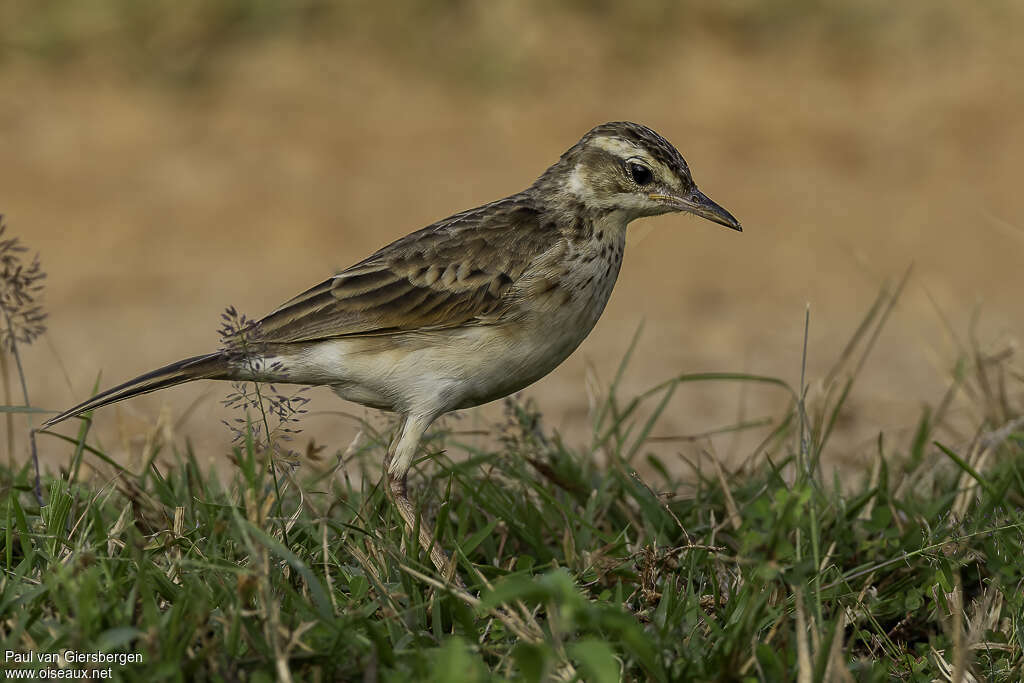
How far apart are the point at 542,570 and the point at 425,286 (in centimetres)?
110

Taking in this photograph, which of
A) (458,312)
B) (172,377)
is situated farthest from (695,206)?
(172,377)

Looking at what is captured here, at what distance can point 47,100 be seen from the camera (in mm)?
13742

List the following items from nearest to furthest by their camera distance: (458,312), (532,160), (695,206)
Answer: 1. (458,312)
2. (695,206)
3. (532,160)

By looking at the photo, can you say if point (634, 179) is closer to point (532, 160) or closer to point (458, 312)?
point (458, 312)

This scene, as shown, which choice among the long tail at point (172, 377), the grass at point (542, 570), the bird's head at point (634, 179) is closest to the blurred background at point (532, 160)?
the grass at point (542, 570)

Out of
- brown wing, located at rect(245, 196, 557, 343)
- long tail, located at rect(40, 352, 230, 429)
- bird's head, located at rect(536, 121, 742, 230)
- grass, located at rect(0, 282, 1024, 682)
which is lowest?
grass, located at rect(0, 282, 1024, 682)

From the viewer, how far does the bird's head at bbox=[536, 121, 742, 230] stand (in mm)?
5066

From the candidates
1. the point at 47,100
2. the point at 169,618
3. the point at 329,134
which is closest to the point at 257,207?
the point at 329,134

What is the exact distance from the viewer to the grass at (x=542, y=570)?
3525 mm

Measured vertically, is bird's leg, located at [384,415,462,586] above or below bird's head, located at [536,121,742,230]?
below

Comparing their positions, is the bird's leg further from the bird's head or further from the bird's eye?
the bird's eye

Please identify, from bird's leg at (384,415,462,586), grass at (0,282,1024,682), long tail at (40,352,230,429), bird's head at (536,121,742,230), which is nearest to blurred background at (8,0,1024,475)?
grass at (0,282,1024,682)

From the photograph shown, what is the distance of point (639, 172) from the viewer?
5.09 m

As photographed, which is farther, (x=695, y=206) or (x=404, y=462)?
(x=695, y=206)
